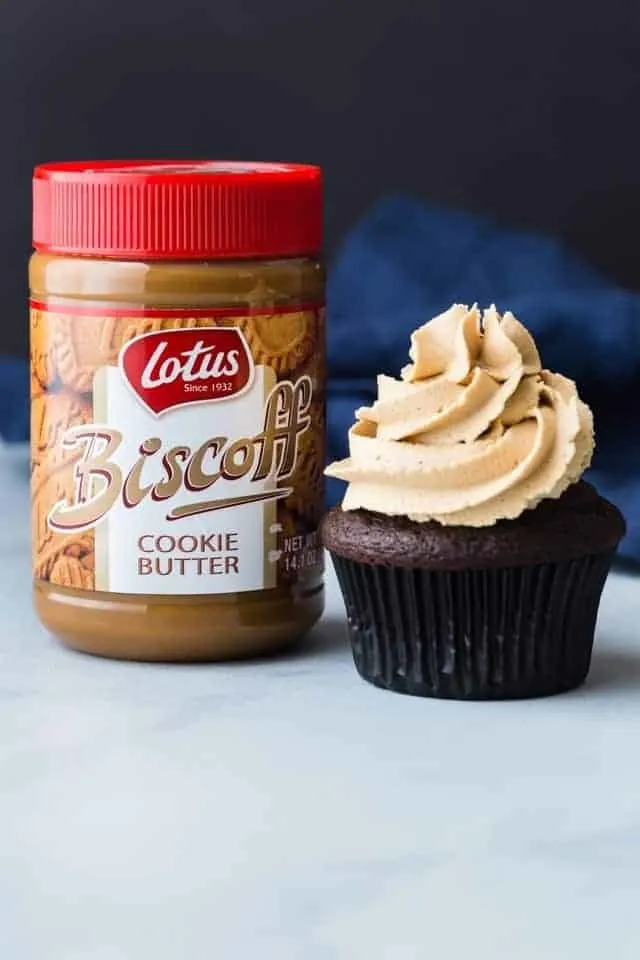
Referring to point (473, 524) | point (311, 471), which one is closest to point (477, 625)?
point (473, 524)

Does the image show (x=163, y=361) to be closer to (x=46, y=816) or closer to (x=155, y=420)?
(x=155, y=420)

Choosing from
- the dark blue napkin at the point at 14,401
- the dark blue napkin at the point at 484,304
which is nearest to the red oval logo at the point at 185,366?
the dark blue napkin at the point at 484,304

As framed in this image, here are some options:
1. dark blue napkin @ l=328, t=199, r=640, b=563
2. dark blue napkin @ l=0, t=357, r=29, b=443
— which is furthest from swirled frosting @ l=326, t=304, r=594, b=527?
dark blue napkin @ l=0, t=357, r=29, b=443

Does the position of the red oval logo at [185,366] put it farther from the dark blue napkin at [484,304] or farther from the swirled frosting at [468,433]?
the dark blue napkin at [484,304]

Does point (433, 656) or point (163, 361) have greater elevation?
point (163, 361)

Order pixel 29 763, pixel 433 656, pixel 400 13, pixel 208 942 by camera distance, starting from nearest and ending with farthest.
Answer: pixel 208 942 < pixel 29 763 < pixel 433 656 < pixel 400 13

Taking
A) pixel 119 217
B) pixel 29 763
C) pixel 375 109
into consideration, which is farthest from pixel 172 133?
pixel 29 763
